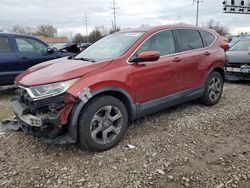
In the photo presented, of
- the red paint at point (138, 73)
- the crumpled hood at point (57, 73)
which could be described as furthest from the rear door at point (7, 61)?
the crumpled hood at point (57, 73)

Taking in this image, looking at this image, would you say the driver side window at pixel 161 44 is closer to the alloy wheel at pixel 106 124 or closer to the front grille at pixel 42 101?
the alloy wheel at pixel 106 124

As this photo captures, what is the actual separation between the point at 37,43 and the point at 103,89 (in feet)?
16.1

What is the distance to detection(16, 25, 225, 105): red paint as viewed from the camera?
128 inches

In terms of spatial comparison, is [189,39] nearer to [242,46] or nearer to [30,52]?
[30,52]

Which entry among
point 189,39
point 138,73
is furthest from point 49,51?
Result: point 138,73

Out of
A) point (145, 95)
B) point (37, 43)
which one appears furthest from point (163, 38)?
point (37, 43)

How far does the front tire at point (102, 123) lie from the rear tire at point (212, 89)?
7.76ft

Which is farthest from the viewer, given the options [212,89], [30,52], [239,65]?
[239,65]

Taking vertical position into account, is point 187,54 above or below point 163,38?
below

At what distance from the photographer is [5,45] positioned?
6633mm

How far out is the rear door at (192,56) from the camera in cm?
459

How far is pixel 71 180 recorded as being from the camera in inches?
113

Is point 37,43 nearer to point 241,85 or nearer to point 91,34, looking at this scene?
point 241,85

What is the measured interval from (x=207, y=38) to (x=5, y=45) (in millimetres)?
5251
